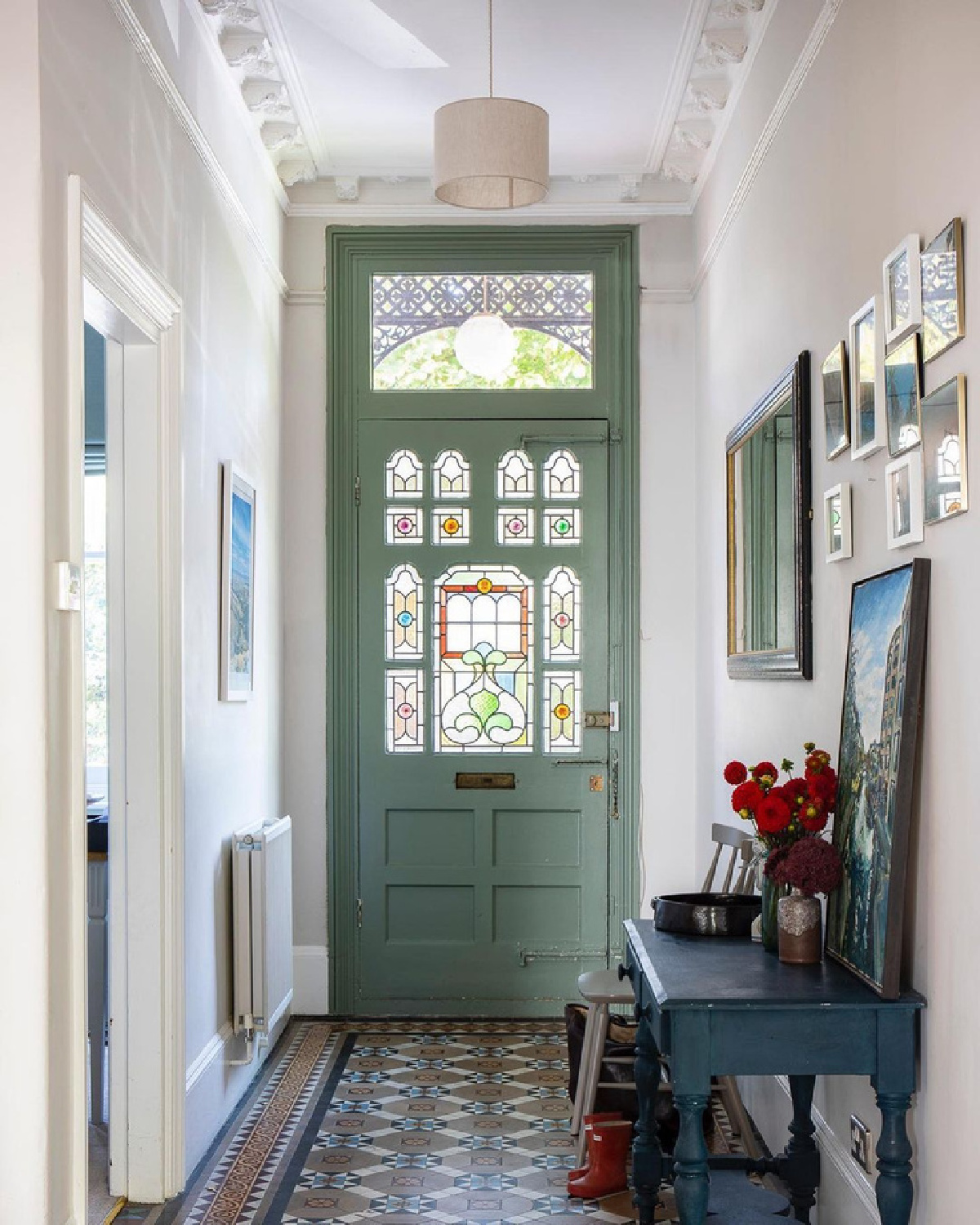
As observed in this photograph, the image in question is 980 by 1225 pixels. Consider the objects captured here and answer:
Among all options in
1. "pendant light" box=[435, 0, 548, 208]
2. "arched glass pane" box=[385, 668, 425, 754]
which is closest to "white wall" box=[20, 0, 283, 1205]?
"arched glass pane" box=[385, 668, 425, 754]

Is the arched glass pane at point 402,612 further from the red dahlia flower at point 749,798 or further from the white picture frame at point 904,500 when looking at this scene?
the white picture frame at point 904,500

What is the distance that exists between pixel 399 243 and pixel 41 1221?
173 inches

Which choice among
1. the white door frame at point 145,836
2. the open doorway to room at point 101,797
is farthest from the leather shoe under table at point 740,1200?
the open doorway to room at point 101,797

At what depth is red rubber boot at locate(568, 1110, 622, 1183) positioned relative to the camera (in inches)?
160

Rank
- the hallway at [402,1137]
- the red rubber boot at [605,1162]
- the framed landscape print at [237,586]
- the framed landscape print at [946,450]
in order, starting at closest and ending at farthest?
the framed landscape print at [946,450], the hallway at [402,1137], the red rubber boot at [605,1162], the framed landscape print at [237,586]

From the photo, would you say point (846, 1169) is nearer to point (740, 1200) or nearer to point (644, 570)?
point (740, 1200)

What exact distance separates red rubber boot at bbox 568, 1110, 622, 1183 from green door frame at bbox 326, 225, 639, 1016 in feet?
6.07

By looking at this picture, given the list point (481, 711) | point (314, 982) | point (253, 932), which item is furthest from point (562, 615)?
point (253, 932)

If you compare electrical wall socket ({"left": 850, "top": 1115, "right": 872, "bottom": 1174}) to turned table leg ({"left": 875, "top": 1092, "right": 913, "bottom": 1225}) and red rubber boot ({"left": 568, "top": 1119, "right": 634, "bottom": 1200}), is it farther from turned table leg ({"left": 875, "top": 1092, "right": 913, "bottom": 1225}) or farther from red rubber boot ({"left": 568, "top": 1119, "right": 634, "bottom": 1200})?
red rubber boot ({"left": 568, "top": 1119, "right": 634, "bottom": 1200})

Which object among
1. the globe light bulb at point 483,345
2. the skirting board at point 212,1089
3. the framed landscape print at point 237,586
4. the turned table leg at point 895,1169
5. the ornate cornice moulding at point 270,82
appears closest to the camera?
the turned table leg at point 895,1169

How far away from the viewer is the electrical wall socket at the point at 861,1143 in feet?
10.3

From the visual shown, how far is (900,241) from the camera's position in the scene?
9.47 ft

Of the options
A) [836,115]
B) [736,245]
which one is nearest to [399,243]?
[736,245]

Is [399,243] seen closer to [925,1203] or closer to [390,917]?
[390,917]
